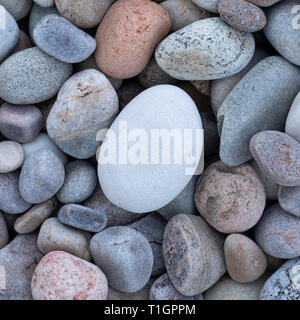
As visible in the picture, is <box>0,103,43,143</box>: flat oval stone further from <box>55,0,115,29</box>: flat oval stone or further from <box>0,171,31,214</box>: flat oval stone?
<box>55,0,115,29</box>: flat oval stone

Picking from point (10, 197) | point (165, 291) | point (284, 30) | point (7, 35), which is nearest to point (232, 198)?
point (165, 291)

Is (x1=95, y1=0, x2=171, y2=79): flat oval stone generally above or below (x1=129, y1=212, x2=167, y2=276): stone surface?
above

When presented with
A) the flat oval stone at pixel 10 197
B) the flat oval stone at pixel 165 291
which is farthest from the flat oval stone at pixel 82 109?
the flat oval stone at pixel 165 291

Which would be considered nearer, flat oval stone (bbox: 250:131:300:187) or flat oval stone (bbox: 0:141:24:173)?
flat oval stone (bbox: 250:131:300:187)

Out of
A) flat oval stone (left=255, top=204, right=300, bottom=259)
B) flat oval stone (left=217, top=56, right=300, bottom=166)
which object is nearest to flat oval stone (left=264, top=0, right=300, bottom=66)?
flat oval stone (left=217, top=56, right=300, bottom=166)

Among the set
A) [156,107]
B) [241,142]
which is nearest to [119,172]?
[156,107]

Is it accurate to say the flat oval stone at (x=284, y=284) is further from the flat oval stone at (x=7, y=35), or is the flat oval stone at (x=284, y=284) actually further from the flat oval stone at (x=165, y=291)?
the flat oval stone at (x=7, y=35)

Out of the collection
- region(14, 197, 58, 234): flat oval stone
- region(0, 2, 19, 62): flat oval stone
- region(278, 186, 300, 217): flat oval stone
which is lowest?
region(14, 197, 58, 234): flat oval stone
